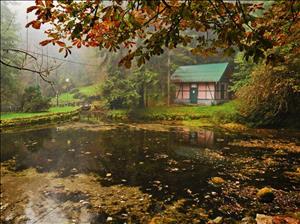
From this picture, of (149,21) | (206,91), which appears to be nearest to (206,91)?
(206,91)

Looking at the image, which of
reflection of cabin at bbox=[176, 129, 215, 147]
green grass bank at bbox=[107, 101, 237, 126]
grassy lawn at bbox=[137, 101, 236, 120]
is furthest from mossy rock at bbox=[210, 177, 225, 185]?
grassy lawn at bbox=[137, 101, 236, 120]

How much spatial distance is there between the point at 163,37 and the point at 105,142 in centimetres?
1602

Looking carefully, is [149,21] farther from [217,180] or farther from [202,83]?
[202,83]

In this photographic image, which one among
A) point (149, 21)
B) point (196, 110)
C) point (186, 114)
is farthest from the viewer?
point (196, 110)

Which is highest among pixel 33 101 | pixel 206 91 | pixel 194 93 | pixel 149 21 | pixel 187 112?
pixel 149 21

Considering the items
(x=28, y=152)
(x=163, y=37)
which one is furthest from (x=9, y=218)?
(x=28, y=152)

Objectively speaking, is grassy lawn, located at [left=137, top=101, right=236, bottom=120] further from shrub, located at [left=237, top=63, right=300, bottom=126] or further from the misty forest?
shrub, located at [left=237, top=63, right=300, bottom=126]

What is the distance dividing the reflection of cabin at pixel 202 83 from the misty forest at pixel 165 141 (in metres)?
5.96

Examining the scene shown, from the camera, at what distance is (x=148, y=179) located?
1077 cm

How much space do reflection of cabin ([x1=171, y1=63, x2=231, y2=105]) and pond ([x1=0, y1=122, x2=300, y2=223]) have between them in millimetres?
17614

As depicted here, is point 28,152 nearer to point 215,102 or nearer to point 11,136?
point 11,136

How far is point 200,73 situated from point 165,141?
71.4 feet

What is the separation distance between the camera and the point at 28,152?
1620cm

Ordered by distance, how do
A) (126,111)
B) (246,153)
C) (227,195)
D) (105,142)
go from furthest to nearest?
1. (126,111)
2. (105,142)
3. (246,153)
4. (227,195)
